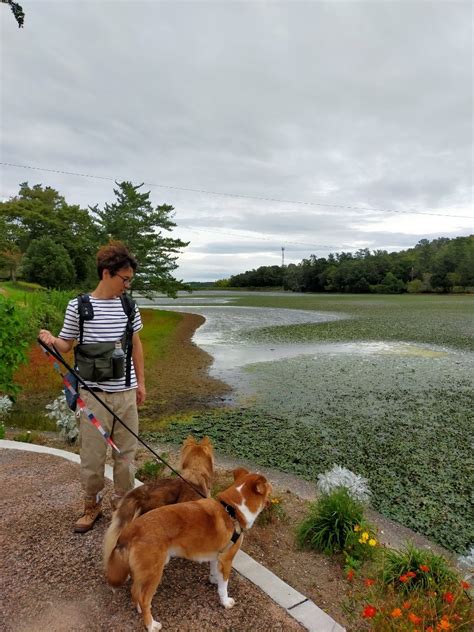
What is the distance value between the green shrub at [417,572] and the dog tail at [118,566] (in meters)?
1.91

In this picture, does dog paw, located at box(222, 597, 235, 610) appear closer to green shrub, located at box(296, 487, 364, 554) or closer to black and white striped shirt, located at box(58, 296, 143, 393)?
green shrub, located at box(296, 487, 364, 554)

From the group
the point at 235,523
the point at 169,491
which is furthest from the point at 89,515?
the point at 235,523

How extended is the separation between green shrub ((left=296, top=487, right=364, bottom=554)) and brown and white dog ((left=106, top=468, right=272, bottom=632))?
114cm

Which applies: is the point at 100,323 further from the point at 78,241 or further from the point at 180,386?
the point at 78,241

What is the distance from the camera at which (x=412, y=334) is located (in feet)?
65.0

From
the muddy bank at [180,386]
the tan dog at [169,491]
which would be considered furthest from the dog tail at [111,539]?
the muddy bank at [180,386]

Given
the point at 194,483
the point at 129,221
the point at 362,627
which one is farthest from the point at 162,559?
the point at 129,221

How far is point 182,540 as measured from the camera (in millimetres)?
2494

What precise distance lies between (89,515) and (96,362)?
1350 mm

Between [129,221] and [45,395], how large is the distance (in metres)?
22.2

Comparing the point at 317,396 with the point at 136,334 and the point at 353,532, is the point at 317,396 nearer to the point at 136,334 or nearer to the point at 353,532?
the point at 353,532

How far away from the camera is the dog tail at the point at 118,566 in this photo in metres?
2.44

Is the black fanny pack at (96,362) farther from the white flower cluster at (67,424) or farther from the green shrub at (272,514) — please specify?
the white flower cluster at (67,424)

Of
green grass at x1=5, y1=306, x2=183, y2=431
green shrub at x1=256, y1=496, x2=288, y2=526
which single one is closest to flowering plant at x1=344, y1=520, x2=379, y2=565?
green shrub at x1=256, y1=496, x2=288, y2=526
